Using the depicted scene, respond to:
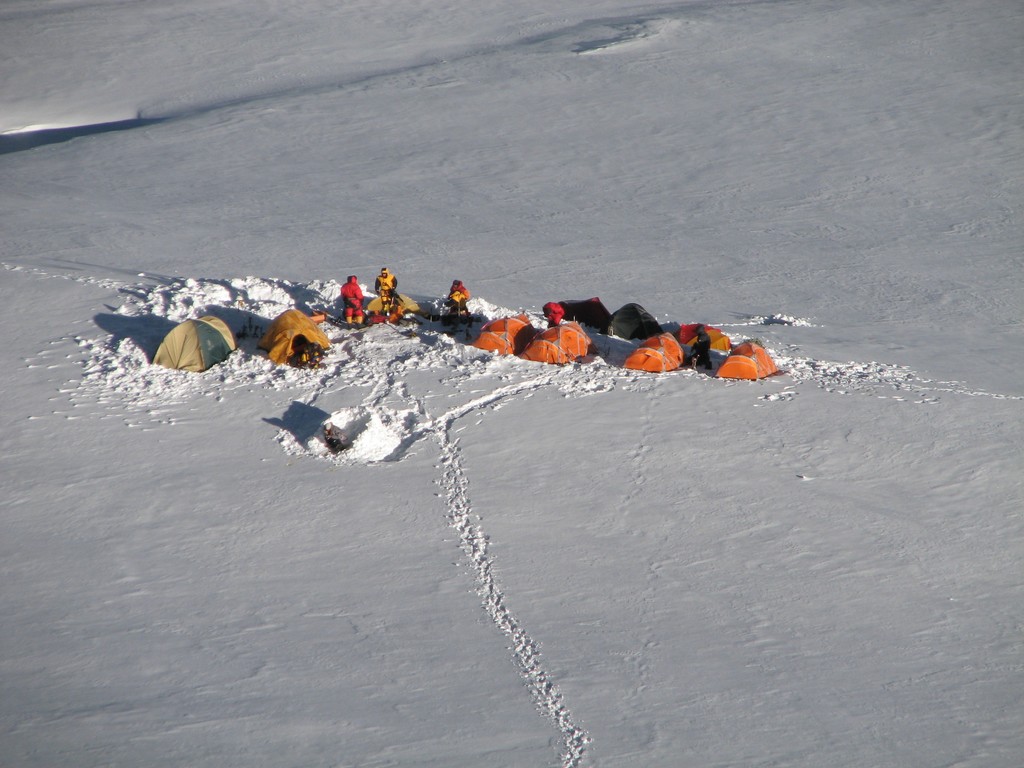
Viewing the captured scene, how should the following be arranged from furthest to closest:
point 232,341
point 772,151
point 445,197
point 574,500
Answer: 1. point 772,151
2. point 445,197
3. point 232,341
4. point 574,500

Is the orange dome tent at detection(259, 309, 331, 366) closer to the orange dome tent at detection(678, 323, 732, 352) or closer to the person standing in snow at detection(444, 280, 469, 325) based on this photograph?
the person standing in snow at detection(444, 280, 469, 325)

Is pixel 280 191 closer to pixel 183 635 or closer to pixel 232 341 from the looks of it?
pixel 232 341

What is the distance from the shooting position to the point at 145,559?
9.25m

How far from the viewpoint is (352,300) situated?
1286 cm

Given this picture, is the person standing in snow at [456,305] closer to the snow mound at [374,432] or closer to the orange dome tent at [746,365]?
the snow mound at [374,432]

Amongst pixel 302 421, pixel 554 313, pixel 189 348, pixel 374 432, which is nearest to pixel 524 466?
pixel 374 432

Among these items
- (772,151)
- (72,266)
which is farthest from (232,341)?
(772,151)

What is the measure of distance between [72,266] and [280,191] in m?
6.58

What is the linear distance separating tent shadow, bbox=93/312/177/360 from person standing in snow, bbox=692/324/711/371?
278 inches

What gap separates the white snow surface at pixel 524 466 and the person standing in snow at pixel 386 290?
1.24ft

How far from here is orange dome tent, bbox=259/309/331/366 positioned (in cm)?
1229

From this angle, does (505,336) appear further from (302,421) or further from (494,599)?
(494,599)

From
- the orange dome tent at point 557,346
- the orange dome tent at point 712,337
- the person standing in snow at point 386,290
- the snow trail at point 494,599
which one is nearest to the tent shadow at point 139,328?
the person standing in snow at point 386,290

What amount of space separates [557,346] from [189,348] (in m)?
4.77
